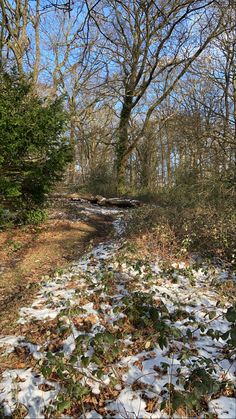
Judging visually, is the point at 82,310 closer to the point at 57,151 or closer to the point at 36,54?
the point at 57,151

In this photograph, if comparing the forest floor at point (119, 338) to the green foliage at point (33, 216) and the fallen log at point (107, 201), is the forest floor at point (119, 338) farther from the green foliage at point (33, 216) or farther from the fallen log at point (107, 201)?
the fallen log at point (107, 201)

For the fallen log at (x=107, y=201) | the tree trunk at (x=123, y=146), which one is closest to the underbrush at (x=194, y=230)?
the fallen log at (x=107, y=201)

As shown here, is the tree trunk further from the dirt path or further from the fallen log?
the dirt path

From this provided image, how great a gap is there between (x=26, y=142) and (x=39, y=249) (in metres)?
2.57

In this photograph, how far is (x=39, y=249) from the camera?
766cm

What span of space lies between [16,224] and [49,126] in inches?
115

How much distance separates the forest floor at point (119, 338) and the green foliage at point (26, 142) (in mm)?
2008

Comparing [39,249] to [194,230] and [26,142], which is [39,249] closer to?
[26,142]

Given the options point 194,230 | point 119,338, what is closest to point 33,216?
point 194,230

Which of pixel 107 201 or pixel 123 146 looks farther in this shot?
pixel 123 146

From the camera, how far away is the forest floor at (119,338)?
2.88 meters

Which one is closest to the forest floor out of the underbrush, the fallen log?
the underbrush

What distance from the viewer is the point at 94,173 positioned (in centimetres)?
1945

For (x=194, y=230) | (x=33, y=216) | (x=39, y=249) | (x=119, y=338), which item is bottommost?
(x=119, y=338)
